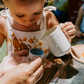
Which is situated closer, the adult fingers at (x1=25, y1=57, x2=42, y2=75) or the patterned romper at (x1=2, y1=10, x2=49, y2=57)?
the adult fingers at (x1=25, y1=57, x2=42, y2=75)

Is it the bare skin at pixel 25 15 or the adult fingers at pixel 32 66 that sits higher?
the bare skin at pixel 25 15

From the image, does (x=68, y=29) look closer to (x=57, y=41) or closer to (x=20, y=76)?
(x=57, y=41)

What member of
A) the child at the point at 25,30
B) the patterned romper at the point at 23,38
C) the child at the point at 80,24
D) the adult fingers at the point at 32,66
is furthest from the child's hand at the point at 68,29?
the child at the point at 80,24

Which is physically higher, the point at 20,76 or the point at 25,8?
the point at 25,8

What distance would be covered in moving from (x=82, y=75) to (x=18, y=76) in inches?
14.7

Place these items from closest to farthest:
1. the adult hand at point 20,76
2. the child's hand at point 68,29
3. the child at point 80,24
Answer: the adult hand at point 20,76, the child's hand at point 68,29, the child at point 80,24

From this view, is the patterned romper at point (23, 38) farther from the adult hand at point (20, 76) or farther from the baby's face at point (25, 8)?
the adult hand at point (20, 76)

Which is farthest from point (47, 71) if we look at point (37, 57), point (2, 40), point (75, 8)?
point (75, 8)

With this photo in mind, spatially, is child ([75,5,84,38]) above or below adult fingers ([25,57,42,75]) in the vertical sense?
below

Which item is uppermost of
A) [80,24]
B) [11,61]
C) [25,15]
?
[25,15]

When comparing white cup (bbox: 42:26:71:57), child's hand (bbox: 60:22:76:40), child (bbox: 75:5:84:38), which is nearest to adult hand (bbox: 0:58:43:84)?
white cup (bbox: 42:26:71:57)

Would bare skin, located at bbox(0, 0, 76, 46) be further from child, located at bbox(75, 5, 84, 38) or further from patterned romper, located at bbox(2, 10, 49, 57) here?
child, located at bbox(75, 5, 84, 38)

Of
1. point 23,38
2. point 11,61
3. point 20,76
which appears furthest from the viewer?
point 23,38

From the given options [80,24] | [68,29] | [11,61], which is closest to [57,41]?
[68,29]
